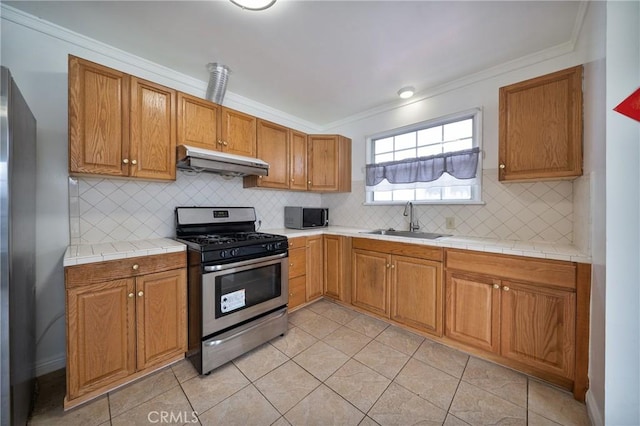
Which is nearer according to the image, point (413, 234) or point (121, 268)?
point (121, 268)

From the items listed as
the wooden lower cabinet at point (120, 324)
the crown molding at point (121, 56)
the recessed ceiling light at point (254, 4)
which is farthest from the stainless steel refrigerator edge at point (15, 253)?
the recessed ceiling light at point (254, 4)

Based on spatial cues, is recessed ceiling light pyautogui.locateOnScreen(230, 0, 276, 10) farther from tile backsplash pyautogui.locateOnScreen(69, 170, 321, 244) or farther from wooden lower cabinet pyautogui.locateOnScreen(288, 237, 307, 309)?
wooden lower cabinet pyautogui.locateOnScreen(288, 237, 307, 309)

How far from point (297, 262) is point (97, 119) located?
2.02 m

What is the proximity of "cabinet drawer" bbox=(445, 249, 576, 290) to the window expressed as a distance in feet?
2.32

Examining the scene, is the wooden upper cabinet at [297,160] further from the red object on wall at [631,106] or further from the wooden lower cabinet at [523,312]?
the red object on wall at [631,106]

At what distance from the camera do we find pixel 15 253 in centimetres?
115

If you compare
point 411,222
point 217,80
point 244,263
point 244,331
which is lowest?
point 244,331

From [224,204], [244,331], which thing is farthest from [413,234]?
[224,204]

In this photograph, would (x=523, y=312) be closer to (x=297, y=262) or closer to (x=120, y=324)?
(x=297, y=262)

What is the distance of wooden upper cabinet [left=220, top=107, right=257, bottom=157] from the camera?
7.50ft

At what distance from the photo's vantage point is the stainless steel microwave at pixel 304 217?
2.95 m

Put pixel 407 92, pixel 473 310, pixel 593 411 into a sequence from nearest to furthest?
pixel 593 411 < pixel 473 310 < pixel 407 92

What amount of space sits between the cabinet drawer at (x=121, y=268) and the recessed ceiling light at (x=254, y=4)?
168cm

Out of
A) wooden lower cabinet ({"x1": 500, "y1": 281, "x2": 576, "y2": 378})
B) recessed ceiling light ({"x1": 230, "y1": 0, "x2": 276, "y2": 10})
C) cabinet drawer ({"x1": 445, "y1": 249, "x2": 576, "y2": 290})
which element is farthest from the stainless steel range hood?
wooden lower cabinet ({"x1": 500, "y1": 281, "x2": 576, "y2": 378})
